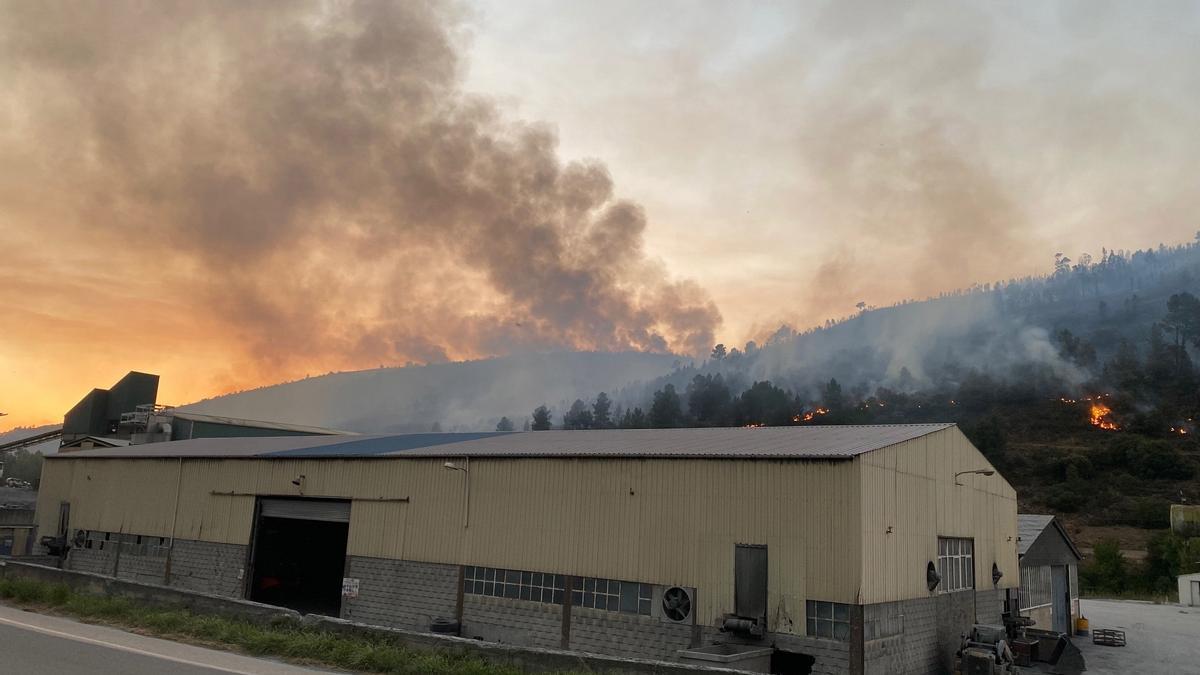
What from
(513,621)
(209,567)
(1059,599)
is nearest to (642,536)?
(513,621)

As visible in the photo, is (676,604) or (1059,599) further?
(1059,599)

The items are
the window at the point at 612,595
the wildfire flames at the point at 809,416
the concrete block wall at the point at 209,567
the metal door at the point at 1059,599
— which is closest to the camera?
the window at the point at 612,595

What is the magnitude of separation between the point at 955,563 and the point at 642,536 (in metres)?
11.6

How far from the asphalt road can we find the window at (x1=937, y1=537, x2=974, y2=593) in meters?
19.8

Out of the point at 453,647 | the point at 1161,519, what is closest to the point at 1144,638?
the point at 453,647

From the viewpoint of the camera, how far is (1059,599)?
41500 mm

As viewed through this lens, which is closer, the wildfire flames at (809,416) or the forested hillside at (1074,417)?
the forested hillside at (1074,417)

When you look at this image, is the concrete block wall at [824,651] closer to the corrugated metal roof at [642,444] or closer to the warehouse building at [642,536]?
the warehouse building at [642,536]

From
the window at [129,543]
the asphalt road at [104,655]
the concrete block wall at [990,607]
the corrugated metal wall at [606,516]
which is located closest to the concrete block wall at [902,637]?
the corrugated metal wall at [606,516]

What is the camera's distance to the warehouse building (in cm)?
2189

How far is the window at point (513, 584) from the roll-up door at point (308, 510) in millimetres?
7141

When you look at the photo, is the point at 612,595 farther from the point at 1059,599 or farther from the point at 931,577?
the point at 1059,599

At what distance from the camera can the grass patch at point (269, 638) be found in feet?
55.5

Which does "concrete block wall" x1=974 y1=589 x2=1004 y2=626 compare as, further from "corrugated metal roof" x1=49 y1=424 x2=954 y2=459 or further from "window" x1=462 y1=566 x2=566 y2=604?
"window" x1=462 y1=566 x2=566 y2=604
